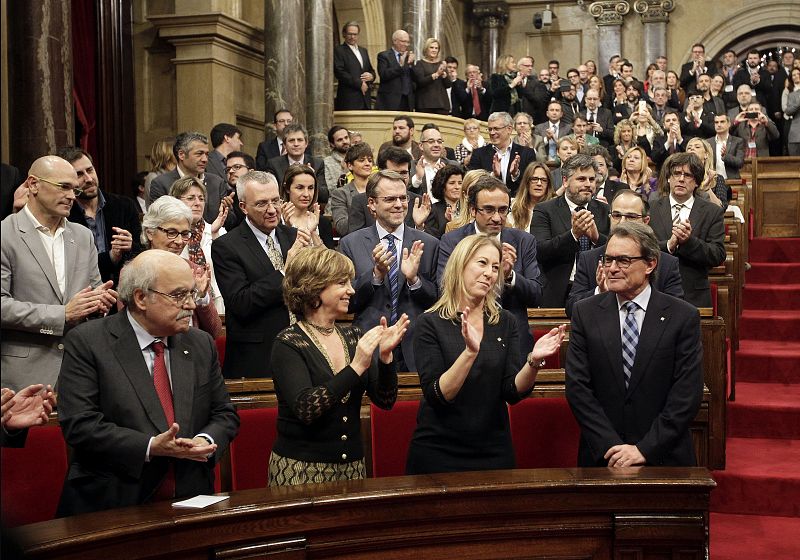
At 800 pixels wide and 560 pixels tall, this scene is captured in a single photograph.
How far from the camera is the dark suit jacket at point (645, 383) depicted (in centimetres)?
298

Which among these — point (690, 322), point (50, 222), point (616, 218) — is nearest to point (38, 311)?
point (50, 222)

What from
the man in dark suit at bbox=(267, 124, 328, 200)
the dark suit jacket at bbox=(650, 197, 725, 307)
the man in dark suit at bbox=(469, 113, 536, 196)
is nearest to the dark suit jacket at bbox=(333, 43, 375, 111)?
the man in dark suit at bbox=(469, 113, 536, 196)

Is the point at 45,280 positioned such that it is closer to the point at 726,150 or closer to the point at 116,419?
the point at 116,419

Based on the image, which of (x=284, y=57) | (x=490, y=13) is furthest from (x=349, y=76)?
(x=490, y=13)

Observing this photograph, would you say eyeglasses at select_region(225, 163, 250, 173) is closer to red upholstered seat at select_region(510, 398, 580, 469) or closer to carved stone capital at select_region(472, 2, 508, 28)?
red upholstered seat at select_region(510, 398, 580, 469)

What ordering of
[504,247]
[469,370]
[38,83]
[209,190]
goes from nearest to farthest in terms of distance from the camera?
[469,370], [504,247], [209,190], [38,83]

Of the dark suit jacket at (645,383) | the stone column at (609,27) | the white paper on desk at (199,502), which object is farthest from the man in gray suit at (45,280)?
the stone column at (609,27)

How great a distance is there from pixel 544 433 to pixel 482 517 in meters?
1.06

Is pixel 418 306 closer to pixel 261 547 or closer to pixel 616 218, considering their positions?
pixel 616 218

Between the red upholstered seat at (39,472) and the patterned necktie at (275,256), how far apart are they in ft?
4.14

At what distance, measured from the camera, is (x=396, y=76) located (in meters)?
9.69

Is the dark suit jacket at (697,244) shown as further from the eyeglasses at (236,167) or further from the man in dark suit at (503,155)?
the eyeglasses at (236,167)

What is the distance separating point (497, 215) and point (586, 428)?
113 centimetres

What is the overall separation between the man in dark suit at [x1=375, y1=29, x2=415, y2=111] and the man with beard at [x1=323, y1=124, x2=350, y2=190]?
116 inches
